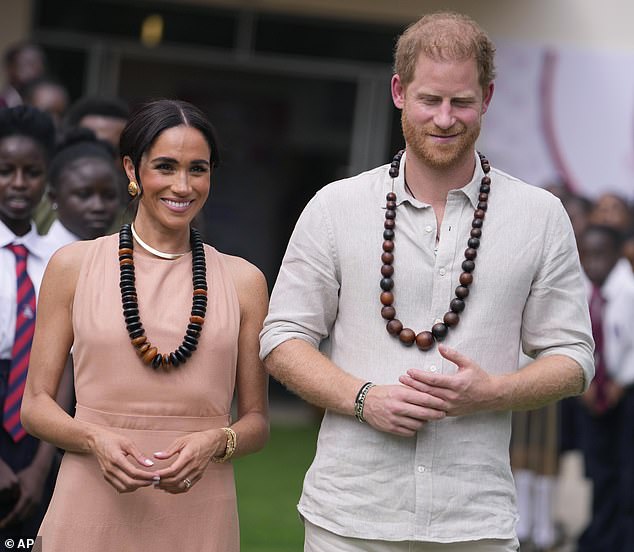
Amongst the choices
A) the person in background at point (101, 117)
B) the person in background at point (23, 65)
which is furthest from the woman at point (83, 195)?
the person in background at point (23, 65)

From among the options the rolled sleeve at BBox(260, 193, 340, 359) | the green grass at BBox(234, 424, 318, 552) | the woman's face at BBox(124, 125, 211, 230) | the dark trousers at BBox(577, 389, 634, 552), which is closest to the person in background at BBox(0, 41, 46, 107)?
the green grass at BBox(234, 424, 318, 552)

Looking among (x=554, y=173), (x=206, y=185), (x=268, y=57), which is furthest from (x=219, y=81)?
(x=206, y=185)

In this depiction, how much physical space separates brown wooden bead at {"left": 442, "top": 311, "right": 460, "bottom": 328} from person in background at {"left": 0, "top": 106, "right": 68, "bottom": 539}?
191 centimetres

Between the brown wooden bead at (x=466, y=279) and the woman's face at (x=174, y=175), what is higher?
the woman's face at (x=174, y=175)

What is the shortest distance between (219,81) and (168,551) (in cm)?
963

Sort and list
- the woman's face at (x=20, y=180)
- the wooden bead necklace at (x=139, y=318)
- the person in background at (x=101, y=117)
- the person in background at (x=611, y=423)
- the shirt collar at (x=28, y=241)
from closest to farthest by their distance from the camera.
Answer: the wooden bead necklace at (x=139, y=318), the shirt collar at (x=28, y=241), the woman's face at (x=20, y=180), the person in background at (x=101, y=117), the person in background at (x=611, y=423)

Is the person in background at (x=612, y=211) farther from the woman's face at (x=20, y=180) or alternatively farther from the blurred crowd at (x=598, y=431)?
the woman's face at (x=20, y=180)

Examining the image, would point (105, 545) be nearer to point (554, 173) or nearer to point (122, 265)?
point (122, 265)

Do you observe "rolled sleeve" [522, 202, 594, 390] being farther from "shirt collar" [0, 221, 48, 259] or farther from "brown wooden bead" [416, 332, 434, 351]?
"shirt collar" [0, 221, 48, 259]

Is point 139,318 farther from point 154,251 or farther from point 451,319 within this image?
point 451,319

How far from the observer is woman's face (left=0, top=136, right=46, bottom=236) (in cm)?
566

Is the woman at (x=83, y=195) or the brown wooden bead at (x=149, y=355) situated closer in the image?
the brown wooden bead at (x=149, y=355)

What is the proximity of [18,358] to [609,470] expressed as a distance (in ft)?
16.6

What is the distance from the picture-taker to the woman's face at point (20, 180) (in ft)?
18.6
